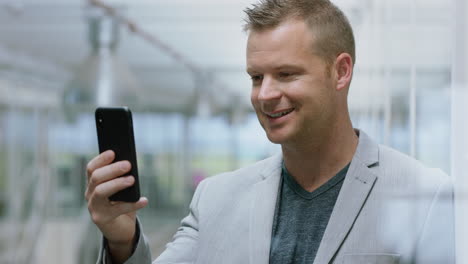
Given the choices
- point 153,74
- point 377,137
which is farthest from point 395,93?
point 153,74

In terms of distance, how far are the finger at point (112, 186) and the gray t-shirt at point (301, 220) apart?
211 mm

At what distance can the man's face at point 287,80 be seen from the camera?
31.4 inches

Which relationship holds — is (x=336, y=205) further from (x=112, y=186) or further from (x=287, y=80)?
(x=112, y=186)

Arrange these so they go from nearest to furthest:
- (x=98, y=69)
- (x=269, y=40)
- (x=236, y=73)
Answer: (x=269, y=40) < (x=98, y=69) < (x=236, y=73)

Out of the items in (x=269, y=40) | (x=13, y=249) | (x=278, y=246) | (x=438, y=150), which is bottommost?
(x=13, y=249)

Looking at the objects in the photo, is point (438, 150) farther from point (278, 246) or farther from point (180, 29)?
point (180, 29)

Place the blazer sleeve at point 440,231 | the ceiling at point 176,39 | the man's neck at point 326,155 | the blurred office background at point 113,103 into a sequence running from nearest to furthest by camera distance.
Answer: the blazer sleeve at point 440,231
the man's neck at point 326,155
the ceiling at point 176,39
the blurred office background at point 113,103

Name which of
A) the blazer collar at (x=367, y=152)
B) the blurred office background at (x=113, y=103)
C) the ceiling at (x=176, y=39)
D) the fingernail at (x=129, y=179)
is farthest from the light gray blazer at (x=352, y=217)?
the blurred office background at (x=113, y=103)

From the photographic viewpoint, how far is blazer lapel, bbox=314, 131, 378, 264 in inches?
30.7

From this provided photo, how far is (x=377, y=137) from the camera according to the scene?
141 cm

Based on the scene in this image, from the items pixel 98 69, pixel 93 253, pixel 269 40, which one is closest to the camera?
pixel 269 40

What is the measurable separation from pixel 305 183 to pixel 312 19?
0.73 ft

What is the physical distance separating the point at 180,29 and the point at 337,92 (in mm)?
2384

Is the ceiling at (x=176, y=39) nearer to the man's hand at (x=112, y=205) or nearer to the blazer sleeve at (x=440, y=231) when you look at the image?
the blazer sleeve at (x=440, y=231)
